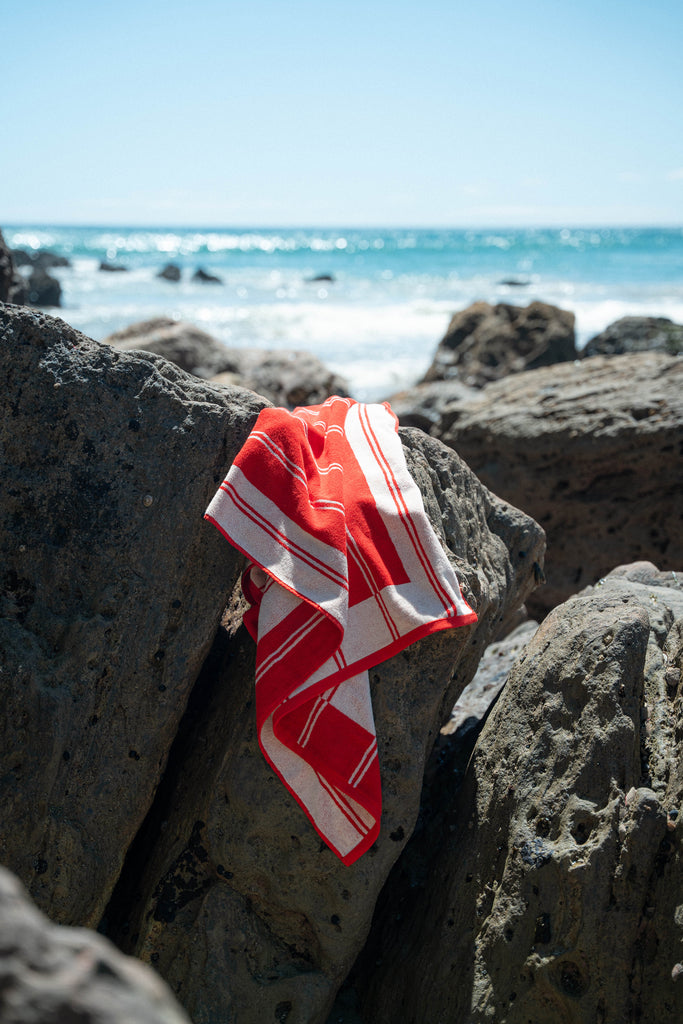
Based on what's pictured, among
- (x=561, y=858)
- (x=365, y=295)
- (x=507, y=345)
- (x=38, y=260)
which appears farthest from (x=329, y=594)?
(x=38, y=260)

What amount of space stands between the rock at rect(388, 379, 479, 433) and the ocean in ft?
16.1

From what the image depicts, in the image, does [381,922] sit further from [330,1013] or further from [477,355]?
[477,355]

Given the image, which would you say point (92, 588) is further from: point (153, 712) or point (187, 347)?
point (187, 347)

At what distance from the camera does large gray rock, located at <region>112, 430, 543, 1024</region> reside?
7.17 ft

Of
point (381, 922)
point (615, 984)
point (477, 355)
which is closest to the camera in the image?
point (615, 984)

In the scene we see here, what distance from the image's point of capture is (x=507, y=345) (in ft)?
38.2

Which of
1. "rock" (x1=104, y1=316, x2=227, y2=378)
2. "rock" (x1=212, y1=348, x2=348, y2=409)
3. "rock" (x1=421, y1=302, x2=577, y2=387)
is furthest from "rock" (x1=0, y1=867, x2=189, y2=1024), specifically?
"rock" (x1=421, y1=302, x2=577, y2=387)

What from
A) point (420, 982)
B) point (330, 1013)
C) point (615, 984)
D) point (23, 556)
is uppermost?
point (23, 556)

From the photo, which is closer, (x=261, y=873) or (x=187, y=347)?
(x=261, y=873)

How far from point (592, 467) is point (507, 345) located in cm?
702

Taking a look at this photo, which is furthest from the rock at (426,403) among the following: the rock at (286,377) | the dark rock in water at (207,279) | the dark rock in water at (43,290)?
the dark rock in water at (207,279)

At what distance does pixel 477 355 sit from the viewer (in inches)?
465

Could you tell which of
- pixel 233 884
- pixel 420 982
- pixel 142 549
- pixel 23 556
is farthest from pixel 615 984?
pixel 23 556

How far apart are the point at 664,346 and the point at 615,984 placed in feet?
25.8
